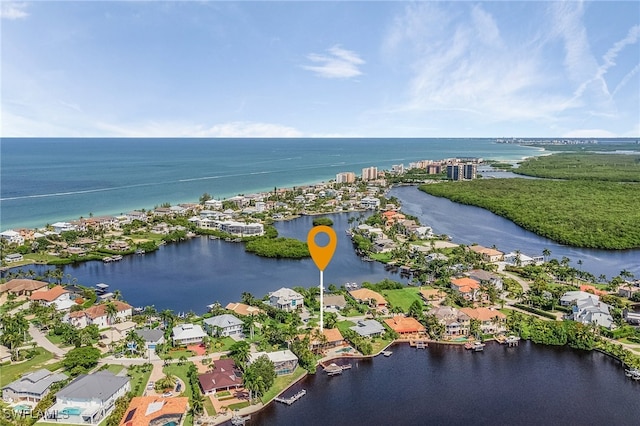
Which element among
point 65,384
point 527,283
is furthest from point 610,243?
point 65,384

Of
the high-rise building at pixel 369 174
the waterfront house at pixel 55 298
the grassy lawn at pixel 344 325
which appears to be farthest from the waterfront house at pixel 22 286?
the high-rise building at pixel 369 174

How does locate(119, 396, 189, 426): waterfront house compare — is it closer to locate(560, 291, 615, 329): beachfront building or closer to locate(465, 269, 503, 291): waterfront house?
locate(560, 291, 615, 329): beachfront building

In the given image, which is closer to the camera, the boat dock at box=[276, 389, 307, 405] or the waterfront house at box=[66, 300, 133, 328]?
the boat dock at box=[276, 389, 307, 405]

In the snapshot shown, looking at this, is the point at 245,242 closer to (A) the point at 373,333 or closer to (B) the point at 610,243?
(A) the point at 373,333

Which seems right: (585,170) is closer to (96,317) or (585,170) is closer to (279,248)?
(279,248)

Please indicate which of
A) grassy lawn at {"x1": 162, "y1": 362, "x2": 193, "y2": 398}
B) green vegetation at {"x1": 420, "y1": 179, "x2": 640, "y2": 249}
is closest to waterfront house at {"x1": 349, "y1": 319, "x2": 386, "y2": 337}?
grassy lawn at {"x1": 162, "y1": 362, "x2": 193, "y2": 398}

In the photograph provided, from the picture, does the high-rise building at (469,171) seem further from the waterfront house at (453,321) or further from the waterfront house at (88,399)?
the waterfront house at (88,399)
